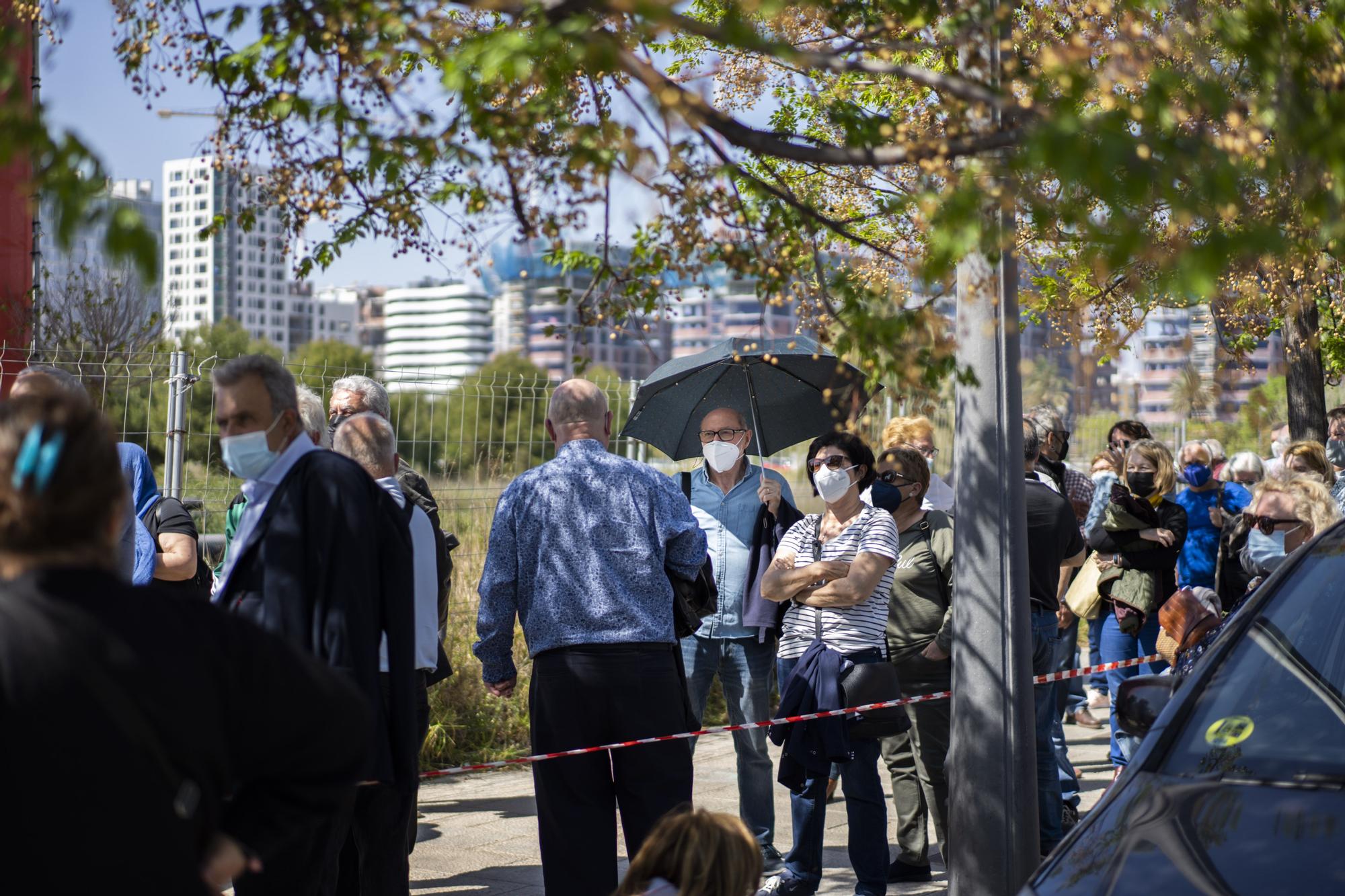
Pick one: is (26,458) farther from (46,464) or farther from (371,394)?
(371,394)

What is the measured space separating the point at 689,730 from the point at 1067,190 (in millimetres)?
3007

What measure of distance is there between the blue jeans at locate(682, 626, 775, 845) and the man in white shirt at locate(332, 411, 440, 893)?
1601 mm

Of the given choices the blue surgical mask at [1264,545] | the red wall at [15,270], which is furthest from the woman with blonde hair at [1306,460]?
the red wall at [15,270]

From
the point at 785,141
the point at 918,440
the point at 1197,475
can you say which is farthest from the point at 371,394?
the point at 1197,475

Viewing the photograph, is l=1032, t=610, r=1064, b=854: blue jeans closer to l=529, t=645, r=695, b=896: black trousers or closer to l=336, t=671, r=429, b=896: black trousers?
l=529, t=645, r=695, b=896: black trousers

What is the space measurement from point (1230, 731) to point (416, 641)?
103 inches

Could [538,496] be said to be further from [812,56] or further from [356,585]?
[812,56]

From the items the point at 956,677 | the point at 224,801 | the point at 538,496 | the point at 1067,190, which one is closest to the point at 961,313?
the point at 956,677

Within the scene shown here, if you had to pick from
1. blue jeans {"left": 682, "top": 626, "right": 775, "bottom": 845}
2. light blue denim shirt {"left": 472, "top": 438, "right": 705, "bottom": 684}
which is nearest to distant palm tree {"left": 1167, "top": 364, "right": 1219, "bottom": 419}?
light blue denim shirt {"left": 472, "top": 438, "right": 705, "bottom": 684}

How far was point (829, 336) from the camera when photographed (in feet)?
12.1

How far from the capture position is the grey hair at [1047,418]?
802cm

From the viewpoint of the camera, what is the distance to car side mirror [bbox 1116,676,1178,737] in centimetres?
375

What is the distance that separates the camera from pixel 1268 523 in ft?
21.5

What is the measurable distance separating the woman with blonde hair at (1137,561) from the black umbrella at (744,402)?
1917mm
